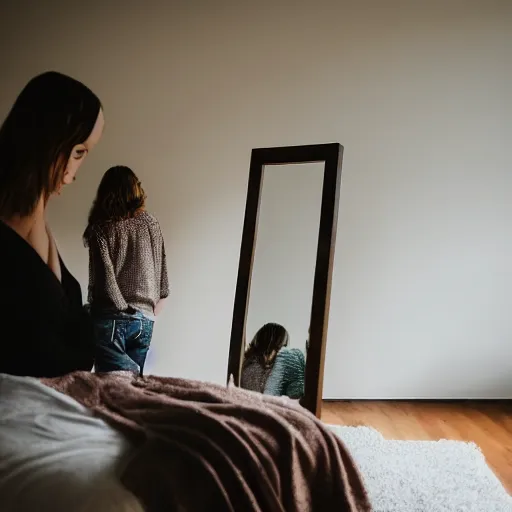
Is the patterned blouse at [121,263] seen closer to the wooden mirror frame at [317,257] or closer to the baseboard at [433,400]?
the wooden mirror frame at [317,257]

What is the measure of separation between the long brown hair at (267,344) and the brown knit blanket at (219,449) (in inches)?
13.3

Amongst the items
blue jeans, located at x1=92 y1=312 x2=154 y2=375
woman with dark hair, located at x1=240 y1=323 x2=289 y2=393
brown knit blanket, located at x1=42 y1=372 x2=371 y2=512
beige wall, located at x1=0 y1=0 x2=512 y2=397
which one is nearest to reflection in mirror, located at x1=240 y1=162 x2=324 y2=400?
woman with dark hair, located at x1=240 y1=323 x2=289 y2=393

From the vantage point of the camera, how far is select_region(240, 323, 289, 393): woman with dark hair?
1.93 m

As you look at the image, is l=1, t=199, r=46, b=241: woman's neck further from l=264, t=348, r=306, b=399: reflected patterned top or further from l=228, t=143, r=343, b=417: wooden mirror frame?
l=264, t=348, r=306, b=399: reflected patterned top

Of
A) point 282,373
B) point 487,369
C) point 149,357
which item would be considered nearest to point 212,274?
point 149,357

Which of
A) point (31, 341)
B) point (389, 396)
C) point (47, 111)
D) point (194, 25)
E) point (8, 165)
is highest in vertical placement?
point (194, 25)

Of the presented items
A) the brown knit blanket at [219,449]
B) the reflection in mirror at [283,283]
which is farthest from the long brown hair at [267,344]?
the brown knit blanket at [219,449]

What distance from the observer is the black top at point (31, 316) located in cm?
159

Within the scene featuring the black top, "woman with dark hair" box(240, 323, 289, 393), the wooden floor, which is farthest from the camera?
the wooden floor

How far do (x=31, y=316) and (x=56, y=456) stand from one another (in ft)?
1.69

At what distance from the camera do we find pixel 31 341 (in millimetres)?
1622

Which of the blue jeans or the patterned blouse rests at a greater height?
the patterned blouse

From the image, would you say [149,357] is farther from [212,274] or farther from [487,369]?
[487,369]

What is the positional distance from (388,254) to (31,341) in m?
1.91
